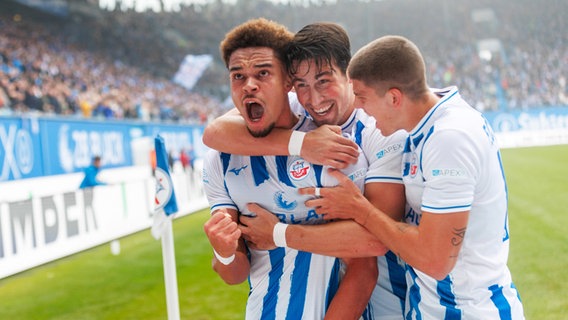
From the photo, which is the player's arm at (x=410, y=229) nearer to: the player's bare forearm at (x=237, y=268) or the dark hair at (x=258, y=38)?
the player's bare forearm at (x=237, y=268)

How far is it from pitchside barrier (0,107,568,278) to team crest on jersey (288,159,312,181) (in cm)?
528

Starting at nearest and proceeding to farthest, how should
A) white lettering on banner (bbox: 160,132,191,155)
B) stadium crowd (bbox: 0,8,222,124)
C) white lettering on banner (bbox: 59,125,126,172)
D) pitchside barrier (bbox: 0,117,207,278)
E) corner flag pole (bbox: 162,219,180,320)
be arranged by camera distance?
corner flag pole (bbox: 162,219,180,320) < pitchside barrier (bbox: 0,117,207,278) < white lettering on banner (bbox: 59,125,126,172) < stadium crowd (bbox: 0,8,222,124) < white lettering on banner (bbox: 160,132,191,155)

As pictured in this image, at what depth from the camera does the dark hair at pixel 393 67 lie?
2.08m

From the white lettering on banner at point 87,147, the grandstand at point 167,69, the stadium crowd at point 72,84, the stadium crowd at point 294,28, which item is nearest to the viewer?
the white lettering on banner at point 87,147

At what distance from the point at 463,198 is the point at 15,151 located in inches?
463

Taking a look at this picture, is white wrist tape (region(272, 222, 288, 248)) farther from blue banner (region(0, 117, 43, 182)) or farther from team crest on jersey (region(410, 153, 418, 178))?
blue banner (region(0, 117, 43, 182))

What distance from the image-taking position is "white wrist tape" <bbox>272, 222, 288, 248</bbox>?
2252mm

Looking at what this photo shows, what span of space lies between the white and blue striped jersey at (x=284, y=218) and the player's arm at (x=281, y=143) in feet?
0.25

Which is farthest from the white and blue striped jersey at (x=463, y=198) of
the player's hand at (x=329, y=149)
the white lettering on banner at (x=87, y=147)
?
the white lettering on banner at (x=87, y=147)

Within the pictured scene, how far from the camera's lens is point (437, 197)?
1909 mm

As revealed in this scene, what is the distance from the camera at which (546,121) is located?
99.6 feet

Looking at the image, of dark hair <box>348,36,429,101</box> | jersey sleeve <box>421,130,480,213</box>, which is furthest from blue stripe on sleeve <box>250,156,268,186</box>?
jersey sleeve <box>421,130,480,213</box>

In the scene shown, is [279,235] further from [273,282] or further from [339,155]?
[339,155]

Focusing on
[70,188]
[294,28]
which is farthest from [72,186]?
[294,28]
